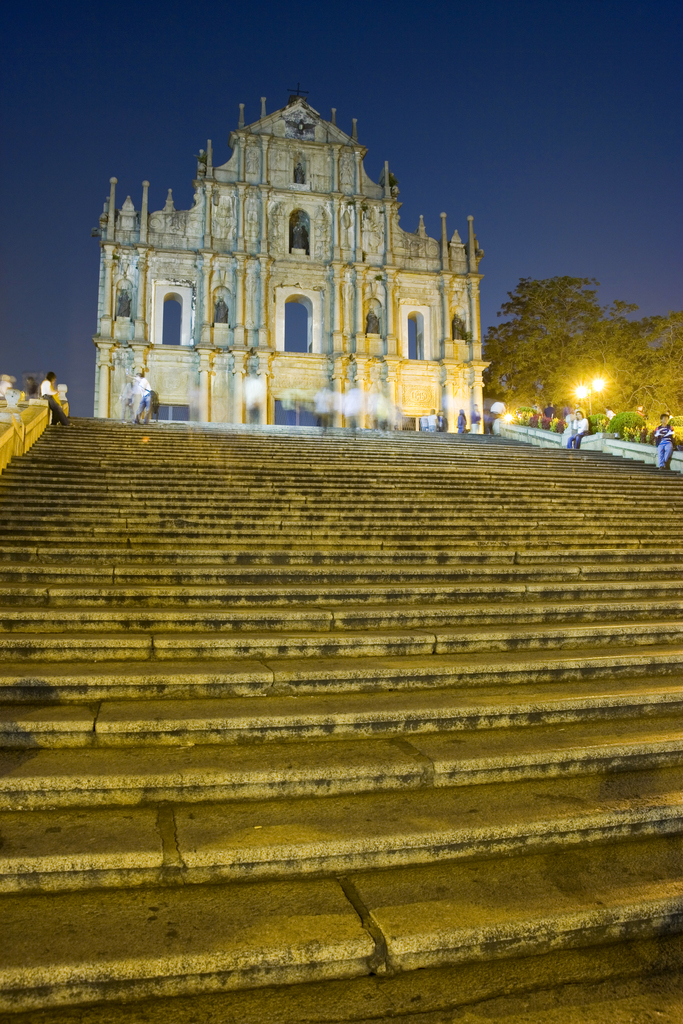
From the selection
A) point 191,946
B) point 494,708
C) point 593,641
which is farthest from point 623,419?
point 191,946

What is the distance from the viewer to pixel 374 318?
3244cm

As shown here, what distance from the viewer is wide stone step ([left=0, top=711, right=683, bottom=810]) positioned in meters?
3.40

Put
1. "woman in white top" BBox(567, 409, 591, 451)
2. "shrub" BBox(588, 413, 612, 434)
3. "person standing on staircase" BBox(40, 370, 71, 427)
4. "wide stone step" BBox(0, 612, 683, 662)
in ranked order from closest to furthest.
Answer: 1. "wide stone step" BBox(0, 612, 683, 662)
2. "person standing on staircase" BBox(40, 370, 71, 427)
3. "woman in white top" BBox(567, 409, 591, 451)
4. "shrub" BBox(588, 413, 612, 434)

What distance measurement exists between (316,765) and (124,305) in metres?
30.0

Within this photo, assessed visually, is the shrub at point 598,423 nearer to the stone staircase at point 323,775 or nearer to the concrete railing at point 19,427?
the stone staircase at point 323,775

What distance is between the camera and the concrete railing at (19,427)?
31.5 feet

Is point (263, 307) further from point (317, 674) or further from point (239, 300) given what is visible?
point (317, 674)

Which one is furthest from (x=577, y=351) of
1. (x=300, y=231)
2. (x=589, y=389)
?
(x=300, y=231)

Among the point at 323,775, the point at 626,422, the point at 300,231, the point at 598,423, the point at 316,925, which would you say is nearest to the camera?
the point at 316,925

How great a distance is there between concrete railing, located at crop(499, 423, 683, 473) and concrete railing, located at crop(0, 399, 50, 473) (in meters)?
13.0

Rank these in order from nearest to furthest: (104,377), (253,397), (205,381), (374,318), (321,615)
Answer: (321,615) → (104,377) → (205,381) → (253,397) → (374,318)

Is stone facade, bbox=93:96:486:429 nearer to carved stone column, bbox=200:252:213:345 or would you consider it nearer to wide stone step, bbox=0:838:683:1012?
carved stone column, bbox=200:252:213:345

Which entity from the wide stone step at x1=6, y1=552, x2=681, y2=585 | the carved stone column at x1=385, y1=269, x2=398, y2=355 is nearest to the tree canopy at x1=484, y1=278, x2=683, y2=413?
the carved stone column at x1=385, y1=269, x2=398, y2=355

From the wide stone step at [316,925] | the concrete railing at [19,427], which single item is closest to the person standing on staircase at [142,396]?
the concrete railing at [19,427]
